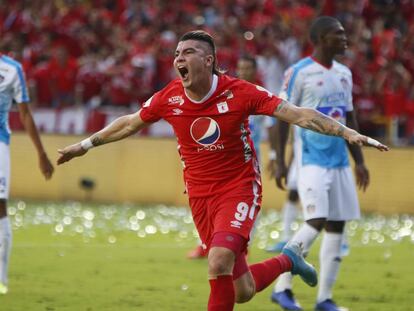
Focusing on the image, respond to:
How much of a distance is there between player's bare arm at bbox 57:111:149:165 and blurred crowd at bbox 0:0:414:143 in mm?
12351

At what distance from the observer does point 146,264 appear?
13.4 m

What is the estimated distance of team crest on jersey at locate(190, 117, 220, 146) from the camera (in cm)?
784

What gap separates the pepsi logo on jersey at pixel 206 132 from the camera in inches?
309

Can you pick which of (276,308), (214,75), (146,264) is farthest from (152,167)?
(214,75)

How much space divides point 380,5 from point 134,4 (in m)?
6.16

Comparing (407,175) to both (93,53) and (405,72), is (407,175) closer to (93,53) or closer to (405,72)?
(405,72)

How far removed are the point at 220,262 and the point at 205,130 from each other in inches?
38.2

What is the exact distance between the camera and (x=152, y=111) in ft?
26.4

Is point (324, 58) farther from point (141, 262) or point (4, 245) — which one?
point (141, 262)

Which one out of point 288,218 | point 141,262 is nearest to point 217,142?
point 141,262

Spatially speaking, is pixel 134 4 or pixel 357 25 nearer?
Answer: pixel 357 25

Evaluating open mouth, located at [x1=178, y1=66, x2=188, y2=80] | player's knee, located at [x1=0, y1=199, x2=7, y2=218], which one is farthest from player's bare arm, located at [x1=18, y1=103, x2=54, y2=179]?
open mouth, located at [x1=178, y1=66, x2=188, y2=80]

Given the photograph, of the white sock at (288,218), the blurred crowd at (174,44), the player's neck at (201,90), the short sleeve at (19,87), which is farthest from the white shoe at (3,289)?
the blurred crowd at (174,44)

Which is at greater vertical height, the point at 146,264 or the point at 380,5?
the point at 380,5
